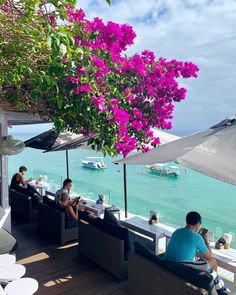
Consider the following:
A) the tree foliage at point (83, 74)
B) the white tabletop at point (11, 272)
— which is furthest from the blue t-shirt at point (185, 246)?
the white tabletop at point (11, 272)

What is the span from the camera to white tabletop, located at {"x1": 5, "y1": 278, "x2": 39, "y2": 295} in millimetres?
2917

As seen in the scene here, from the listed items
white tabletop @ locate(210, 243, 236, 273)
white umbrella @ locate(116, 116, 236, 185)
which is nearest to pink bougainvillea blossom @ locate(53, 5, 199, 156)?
white umbrella @ locate(116, 116, 236, 185)

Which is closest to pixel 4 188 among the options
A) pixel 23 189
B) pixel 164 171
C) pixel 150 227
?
pixel 23 189

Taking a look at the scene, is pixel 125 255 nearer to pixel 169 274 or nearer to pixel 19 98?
pixel 169 274

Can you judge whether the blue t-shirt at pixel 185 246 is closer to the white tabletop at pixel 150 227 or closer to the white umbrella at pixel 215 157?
the white umbrella at pixel 215 157

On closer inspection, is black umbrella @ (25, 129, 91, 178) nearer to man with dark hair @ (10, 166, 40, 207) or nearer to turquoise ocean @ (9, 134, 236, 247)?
turquoise ocean @ (9, 134, 236, 247)

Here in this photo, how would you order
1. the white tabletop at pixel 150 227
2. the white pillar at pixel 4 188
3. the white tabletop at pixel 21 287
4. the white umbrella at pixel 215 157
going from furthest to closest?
the white pillar at pixel 4 188 → the white tabletop at pixel 150 227 → the white tabletop at pixel 21 287 → the white umbrella at pixel 215 157

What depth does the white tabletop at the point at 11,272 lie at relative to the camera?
10.7 feet

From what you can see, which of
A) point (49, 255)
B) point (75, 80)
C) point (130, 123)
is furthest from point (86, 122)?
point (49, 255)

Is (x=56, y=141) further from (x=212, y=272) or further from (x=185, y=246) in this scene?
(x=212, y=272)

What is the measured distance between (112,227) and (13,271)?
62.0 inches

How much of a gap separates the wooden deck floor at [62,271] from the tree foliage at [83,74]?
2.06 meters

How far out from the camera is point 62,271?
460cm

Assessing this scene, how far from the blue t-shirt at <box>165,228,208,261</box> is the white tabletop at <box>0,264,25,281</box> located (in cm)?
185
